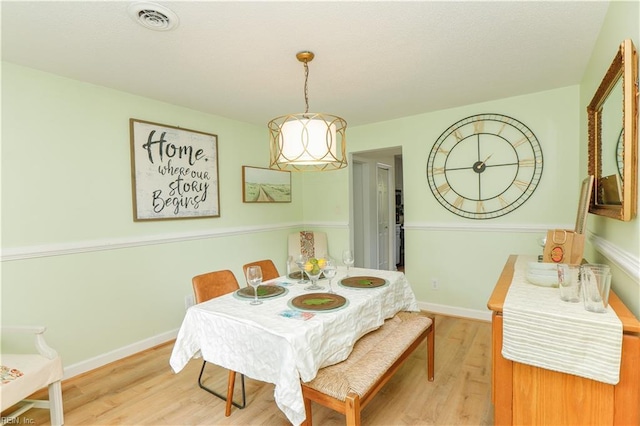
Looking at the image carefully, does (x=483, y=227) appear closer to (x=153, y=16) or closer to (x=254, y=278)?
(x=254, y=278)

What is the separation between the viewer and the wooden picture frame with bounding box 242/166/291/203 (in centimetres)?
371

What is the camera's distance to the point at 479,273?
330 centimetres

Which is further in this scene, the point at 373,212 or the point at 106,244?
the point at 373,212

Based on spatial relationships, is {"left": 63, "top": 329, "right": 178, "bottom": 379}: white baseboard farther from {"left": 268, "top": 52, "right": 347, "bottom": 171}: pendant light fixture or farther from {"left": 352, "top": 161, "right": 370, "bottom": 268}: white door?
{"left": 352, "top": 161, "right": 370, "bottom": 268}: white door

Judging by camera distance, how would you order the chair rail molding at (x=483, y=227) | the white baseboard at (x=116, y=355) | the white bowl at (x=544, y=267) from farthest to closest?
the chair rail molding at (x=483, y=227)
the white baseboard at (x=116, y=355)
the white bowl at (x=544, y=267)

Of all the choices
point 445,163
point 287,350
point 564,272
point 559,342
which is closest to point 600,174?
point 564,272

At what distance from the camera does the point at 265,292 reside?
1949 mm

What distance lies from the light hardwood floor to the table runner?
2.74 ft

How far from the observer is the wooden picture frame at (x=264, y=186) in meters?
3.71

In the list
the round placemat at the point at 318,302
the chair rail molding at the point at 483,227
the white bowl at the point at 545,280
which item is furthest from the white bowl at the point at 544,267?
the chair rail molding at the point at 483,227

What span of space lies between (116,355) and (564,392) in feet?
9.86

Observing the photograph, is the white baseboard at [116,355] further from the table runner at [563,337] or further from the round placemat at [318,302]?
the table runner at [563,337]

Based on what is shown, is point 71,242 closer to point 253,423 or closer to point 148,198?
point 148,198

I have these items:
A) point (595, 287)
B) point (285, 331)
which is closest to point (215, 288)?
point (285, 331)
